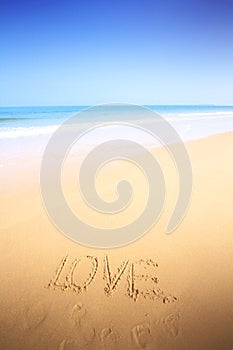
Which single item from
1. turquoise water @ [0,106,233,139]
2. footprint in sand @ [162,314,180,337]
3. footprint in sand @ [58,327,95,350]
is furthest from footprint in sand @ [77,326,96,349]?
turquoise water @ [0,106,233,139]

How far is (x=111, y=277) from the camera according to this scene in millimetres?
2932

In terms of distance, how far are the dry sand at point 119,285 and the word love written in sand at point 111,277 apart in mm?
11

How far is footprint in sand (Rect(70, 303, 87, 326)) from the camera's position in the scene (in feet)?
7.93

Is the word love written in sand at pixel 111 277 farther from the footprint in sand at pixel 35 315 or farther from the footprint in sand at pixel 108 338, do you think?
the footprint in sand at pixel 108 338

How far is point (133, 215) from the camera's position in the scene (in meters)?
4.21

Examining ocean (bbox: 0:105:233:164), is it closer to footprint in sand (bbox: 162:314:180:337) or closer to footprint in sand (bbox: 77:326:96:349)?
footprint in sand (bbox: 77:326:96:349)

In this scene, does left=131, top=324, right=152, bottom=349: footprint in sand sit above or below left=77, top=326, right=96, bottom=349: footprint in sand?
below

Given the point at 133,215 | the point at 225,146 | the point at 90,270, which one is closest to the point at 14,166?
the point at 133,215

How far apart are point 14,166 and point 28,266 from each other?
469cm

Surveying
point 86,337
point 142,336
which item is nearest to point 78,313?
point 86,337

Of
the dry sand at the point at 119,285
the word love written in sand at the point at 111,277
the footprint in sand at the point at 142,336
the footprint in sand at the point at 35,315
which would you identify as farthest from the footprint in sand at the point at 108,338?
the footprint in sand at the point at 35,315

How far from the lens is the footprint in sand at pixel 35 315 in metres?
2.38

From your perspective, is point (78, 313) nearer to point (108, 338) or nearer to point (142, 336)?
point (108, 338)

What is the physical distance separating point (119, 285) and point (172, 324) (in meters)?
0.69
